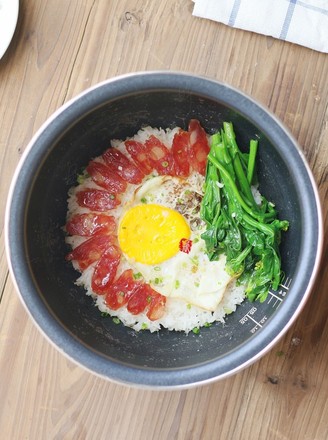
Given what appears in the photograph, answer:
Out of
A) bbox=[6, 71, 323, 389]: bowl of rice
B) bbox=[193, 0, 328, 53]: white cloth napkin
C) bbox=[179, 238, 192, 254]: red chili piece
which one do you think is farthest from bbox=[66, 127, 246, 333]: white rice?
bbox=[193, 0, 328, 53]: white cloth napkin

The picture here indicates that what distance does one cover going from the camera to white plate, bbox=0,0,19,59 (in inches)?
79.2

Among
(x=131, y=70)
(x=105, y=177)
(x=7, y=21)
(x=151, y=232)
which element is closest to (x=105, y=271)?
(x=151, y=232)

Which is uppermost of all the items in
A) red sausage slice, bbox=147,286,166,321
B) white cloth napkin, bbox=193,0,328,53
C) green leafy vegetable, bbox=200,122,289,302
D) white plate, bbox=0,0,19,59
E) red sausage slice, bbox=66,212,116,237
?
white cloth napkin, bbox=193,0,328,53

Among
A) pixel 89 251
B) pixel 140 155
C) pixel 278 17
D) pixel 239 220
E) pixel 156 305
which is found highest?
pixel 278 17

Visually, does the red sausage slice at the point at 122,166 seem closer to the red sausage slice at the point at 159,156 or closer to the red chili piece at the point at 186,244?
the red sausage slice at the point at 159,156

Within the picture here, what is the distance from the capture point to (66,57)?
2.07 metres

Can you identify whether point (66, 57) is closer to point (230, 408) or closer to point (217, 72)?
point (217, 72)

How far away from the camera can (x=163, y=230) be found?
2.00 m

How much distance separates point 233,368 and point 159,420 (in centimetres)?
52

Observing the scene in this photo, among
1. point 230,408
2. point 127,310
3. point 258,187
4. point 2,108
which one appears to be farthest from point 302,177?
point 2,108

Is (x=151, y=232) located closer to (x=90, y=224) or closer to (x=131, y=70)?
(x=90, y=224)

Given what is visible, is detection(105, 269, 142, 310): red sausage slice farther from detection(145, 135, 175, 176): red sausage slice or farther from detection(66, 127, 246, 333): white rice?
detection(145, 135, 175, 176): red sausage slice

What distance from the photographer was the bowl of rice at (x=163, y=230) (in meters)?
1.69

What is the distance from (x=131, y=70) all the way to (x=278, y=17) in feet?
1.59
